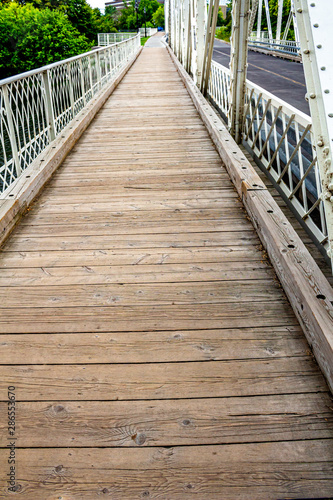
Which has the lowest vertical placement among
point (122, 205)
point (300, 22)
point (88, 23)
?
point (122, 205)

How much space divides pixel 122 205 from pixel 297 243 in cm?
171

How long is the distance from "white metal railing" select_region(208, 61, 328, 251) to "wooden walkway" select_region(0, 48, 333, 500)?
61 cm

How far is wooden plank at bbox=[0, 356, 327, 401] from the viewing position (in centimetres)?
178

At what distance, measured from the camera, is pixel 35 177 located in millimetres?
3918

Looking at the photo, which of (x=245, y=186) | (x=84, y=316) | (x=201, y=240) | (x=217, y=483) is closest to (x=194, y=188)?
(x=245, y=186)

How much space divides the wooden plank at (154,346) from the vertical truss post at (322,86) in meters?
0.53

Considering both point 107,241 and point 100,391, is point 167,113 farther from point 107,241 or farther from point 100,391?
point 100,391

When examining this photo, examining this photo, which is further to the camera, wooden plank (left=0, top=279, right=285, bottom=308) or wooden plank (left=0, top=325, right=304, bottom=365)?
wooden plank (left=0, top=279, right=285, bottom=308)

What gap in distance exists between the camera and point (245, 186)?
3549 mm

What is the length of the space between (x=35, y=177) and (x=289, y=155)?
2802 mm

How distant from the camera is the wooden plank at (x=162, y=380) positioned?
1777mm

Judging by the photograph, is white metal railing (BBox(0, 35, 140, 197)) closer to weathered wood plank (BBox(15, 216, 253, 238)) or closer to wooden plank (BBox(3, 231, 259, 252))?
weathered wood plank (BBox(15, 216, 253, 238))

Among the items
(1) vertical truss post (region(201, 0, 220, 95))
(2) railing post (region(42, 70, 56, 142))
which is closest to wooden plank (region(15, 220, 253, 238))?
(2) railing post (region(42, 70, 56, 142))

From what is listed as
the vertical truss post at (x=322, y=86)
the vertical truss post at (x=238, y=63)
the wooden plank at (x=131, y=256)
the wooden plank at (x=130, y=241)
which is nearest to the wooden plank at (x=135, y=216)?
the wooden plank at (x=130, y=241)
